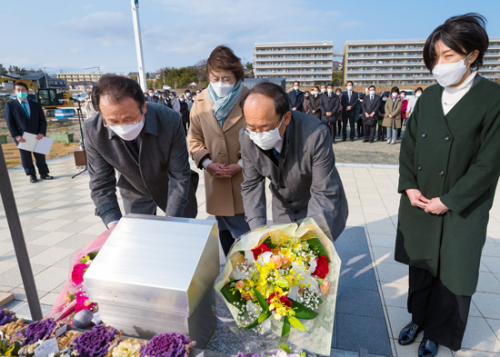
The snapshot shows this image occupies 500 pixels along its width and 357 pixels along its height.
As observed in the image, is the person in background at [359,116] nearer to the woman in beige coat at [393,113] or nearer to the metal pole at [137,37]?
the woman in beige coat at [393,113]

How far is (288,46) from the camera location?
8519 centimetres

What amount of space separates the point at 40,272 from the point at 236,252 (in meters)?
2.86

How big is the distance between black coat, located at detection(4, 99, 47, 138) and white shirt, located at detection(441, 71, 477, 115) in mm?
7319

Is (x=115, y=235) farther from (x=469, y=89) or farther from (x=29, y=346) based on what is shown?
(x=469, y=89)

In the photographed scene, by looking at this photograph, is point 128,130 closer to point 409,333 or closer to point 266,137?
point 266,137

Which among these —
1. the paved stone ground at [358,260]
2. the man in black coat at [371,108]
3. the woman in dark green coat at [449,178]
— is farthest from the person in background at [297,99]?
the woman in dark green coat at [449,178]

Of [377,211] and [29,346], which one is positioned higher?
[29,346]

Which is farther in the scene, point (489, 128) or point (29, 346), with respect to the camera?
point (489, 128)

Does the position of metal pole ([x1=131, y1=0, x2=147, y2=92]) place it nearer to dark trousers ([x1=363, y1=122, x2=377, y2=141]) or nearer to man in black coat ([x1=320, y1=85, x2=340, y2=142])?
man in black coat ([x1=320, y1=85, x2=340, y2=142])

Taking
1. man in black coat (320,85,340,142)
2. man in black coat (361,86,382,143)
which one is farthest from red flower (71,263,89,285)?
man in black coat (361,86,382,143)

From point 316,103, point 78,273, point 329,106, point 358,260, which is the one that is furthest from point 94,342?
point 316,103

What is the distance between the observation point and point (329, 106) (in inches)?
425

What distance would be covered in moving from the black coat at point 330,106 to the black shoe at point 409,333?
9066 millimetres

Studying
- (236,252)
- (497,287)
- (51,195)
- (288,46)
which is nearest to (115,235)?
(236,252)
